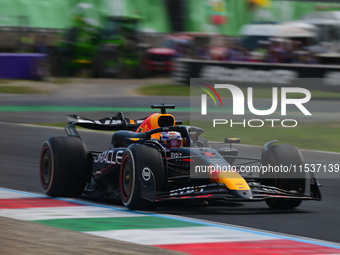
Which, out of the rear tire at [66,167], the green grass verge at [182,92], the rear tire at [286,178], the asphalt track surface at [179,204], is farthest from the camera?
the green grass verge at [182,92]

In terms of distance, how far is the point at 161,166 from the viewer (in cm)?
770

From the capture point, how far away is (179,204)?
846 centimetres

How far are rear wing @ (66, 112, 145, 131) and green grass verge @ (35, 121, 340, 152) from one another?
549cm

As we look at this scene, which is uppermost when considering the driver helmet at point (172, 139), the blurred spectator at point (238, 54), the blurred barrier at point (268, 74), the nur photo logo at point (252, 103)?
the blurred spectator at point (238, 54)

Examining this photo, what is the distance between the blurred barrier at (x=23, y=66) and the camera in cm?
2742

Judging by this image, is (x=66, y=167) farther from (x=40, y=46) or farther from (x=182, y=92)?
(x=40, y=46)

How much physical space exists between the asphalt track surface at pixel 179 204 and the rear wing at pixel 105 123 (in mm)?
1050

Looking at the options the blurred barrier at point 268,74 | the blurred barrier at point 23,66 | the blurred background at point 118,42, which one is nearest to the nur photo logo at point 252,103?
the blurred barrier at point 268,74

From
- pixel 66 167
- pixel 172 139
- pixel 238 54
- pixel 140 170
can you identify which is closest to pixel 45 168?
pixel 66 167

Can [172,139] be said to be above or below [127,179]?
above

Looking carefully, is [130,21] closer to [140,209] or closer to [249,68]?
[249,68]

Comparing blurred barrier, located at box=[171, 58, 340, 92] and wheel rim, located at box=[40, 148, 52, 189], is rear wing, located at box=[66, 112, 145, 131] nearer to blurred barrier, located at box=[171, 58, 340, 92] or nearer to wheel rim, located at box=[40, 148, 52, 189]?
wheel rim, located at box=[40, 148, 52, 189]

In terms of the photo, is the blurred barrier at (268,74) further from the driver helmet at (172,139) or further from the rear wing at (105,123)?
the driver helmet at (172,139)

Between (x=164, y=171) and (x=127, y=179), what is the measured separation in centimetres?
46
